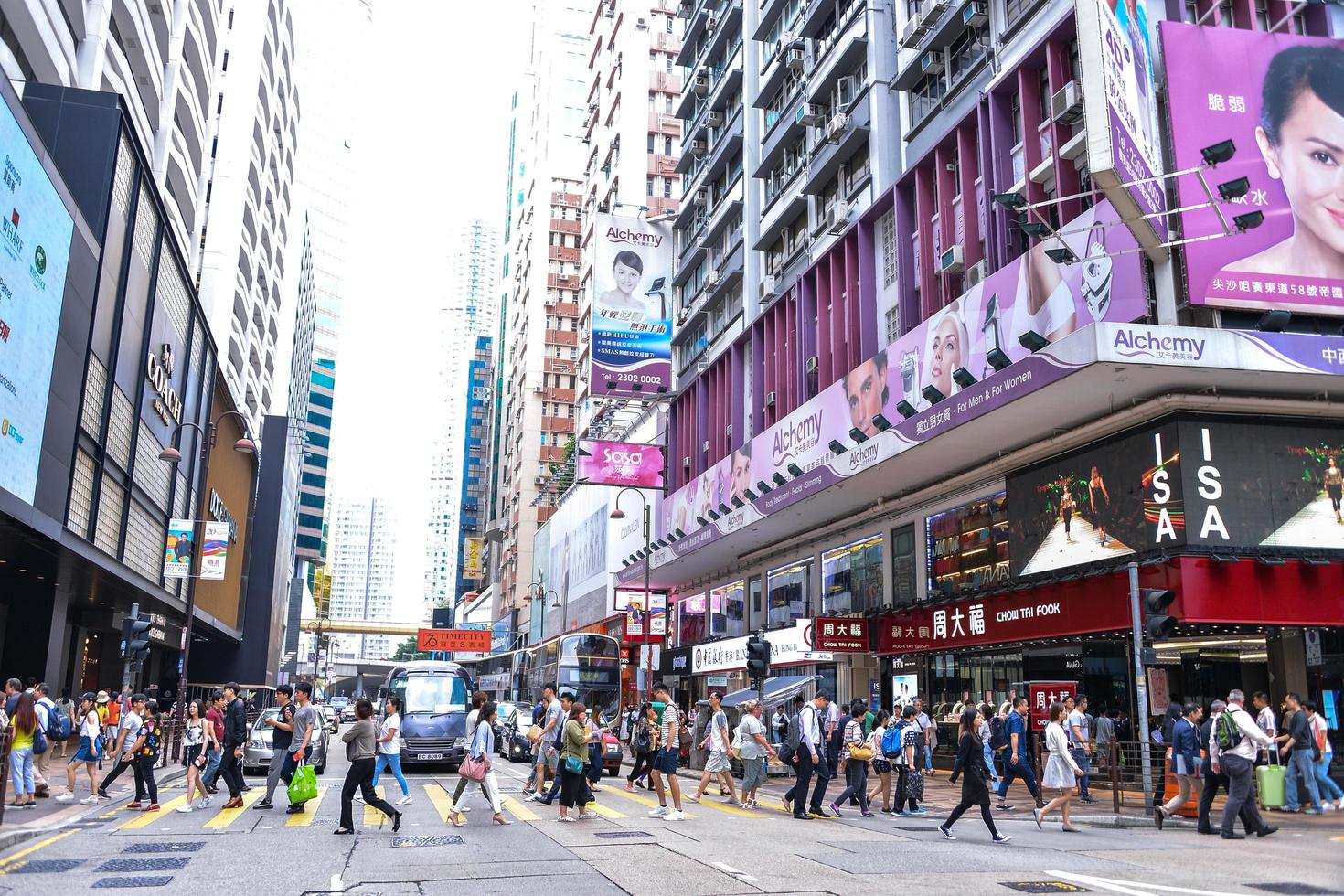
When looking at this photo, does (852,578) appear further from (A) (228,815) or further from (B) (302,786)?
(A) (228,815)

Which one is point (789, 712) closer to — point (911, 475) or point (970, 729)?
point (911, 475)

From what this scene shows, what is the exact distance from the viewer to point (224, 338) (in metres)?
56.5

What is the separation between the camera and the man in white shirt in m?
13.0

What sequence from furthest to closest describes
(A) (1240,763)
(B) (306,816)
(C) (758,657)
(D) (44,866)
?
1. (C) (758,657)
2. (B) (306,816)
3. (A) (1240,763)
4. (D) (44,866)

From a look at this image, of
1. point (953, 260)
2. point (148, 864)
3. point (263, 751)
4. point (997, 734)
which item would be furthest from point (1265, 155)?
point (263, 751)

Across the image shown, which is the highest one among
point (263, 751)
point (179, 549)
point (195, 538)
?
point (195, 538)

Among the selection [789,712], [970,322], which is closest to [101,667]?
[789,712]

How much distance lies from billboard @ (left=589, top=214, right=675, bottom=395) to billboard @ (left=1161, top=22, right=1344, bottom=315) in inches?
851

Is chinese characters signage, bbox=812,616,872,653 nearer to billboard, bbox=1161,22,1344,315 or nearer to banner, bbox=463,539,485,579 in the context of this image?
billboard, bbox=1161,22,1344,315

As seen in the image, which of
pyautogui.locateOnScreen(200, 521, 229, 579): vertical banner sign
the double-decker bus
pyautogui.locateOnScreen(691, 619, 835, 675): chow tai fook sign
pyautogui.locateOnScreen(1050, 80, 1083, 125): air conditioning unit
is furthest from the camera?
the double-decker bus

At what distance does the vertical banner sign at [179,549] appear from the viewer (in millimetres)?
28891

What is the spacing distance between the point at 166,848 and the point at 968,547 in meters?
19.7

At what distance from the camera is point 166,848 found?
473 inches

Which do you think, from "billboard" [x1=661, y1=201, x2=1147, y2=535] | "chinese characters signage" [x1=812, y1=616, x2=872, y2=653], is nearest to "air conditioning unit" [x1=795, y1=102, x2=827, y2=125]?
"billboard" [x1=661, y1=201, x2=1147, y2=535]
